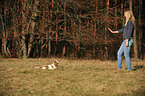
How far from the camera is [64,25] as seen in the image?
1088 cm

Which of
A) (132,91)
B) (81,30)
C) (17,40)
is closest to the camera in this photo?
(132,91)

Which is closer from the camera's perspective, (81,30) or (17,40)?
(81,30)

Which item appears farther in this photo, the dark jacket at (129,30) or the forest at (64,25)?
the forest at (64,25)

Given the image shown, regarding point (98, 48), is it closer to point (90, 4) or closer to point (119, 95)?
point (90, 4)

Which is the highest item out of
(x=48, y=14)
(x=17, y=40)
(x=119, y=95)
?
(x=48, y=14)

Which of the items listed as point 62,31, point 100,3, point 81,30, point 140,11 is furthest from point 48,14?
point 140,11

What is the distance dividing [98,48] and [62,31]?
2.42 metres

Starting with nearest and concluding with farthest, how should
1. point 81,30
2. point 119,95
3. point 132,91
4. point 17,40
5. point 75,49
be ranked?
1. point 119,95
2. point 132,91
3. point 81,30
4. point 17,40
5. point 75,49

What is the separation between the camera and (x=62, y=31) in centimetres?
1094

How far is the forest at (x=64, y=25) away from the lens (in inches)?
408

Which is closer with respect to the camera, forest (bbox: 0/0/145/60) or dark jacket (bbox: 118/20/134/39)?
dark jacket (bbox: 118/20/134/39)

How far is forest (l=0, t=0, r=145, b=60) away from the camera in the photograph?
10355mm

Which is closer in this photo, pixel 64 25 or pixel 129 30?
pixel 129 30

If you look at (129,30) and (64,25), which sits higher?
(64,25)
